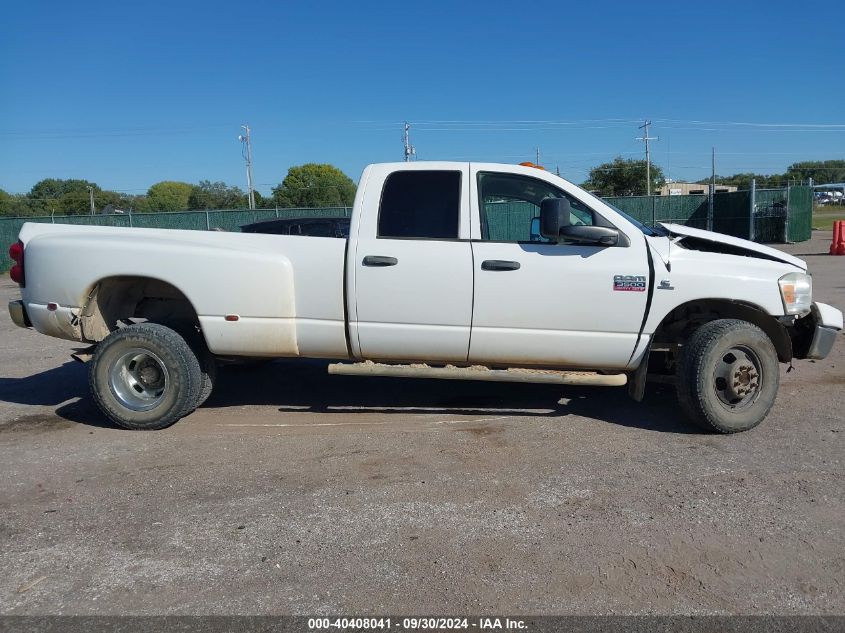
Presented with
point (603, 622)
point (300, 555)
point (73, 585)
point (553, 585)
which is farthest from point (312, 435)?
point (603, 622)

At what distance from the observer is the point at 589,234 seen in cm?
503

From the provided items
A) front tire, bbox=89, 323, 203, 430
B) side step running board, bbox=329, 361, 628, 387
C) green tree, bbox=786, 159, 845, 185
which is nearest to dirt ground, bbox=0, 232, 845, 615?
front tire, bbox=89, 323, 203, 430

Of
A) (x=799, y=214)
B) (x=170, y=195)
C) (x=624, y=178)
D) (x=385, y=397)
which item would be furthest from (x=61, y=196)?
(x=385, y=397)

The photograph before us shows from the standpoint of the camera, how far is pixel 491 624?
2.98 metres

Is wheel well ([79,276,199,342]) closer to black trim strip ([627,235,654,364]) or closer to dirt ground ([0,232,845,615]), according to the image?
dirt ground ([0,232,845,615])

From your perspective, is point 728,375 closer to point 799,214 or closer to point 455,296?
point 455,296

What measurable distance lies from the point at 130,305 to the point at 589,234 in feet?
13.1

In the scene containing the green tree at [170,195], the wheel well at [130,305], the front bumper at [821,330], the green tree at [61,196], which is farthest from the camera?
the green tree at [170,195]

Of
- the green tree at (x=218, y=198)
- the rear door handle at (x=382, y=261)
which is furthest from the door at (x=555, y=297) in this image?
the green tree at (x=218, y=198)

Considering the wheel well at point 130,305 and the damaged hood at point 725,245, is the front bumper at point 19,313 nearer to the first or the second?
the wheel well at point 130,305

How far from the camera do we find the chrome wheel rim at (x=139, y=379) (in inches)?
219

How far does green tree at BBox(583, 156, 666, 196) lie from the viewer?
149 ft

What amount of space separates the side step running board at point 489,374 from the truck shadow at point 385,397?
57cm

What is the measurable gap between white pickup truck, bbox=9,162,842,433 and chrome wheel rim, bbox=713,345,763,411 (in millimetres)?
12
